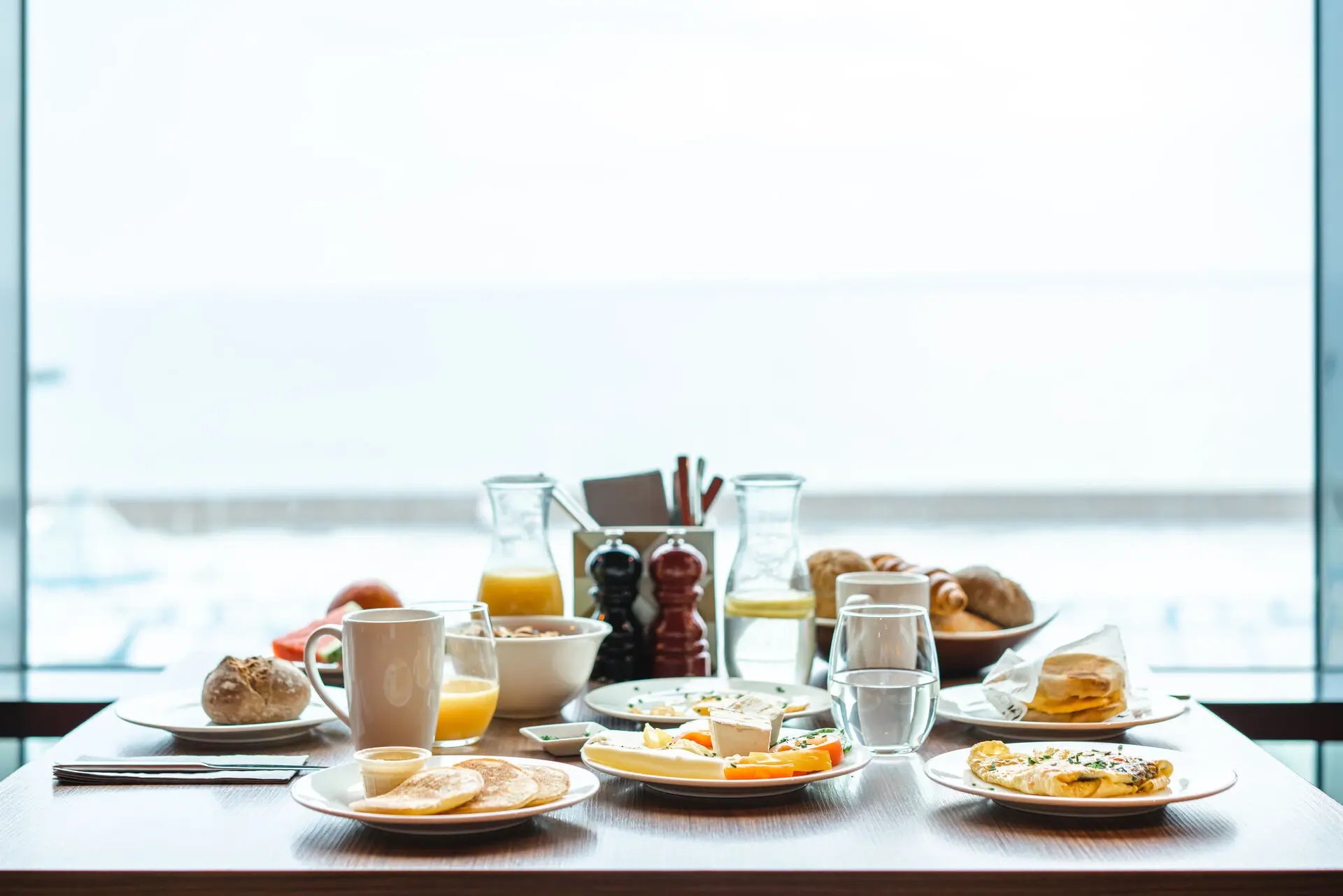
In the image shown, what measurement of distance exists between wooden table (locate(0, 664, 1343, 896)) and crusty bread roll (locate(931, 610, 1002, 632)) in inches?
16.0

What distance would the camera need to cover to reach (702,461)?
1467 mm

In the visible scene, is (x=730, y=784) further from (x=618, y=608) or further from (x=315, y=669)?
(x=618, y=608)

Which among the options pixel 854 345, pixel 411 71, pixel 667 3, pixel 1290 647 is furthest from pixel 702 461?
pixel 854 345

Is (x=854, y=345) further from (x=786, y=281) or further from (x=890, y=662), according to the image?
(x=890, y=662)

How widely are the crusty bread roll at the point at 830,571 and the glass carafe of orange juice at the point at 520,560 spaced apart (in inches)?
11.5

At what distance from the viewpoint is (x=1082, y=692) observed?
101 cm

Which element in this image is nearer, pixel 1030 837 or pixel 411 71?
pixel 1030 837

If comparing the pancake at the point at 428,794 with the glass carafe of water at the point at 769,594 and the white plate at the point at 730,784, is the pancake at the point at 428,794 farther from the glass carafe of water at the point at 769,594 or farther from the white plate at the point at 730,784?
the glass carafe of water at the point at 769,594

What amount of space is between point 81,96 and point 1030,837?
4.35 meters

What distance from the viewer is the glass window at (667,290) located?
193 inches
